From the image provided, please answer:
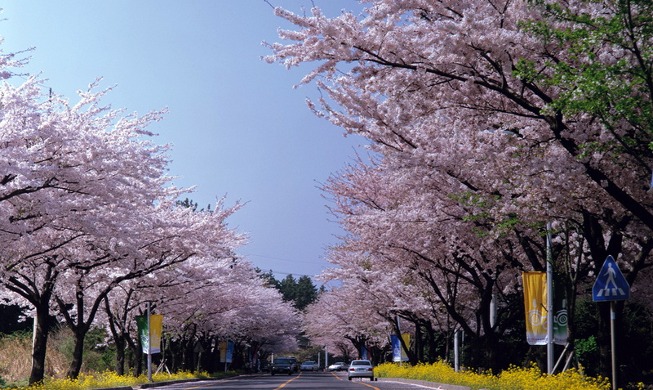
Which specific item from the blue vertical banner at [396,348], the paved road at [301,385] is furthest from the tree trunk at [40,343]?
the blue vertical banner at [396,348]

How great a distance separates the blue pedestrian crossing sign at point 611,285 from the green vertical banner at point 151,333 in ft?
87.0

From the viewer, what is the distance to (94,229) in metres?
18.8

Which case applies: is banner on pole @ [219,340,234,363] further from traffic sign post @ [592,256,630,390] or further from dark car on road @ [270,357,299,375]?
traffic sign post @ [592,256,630,390]

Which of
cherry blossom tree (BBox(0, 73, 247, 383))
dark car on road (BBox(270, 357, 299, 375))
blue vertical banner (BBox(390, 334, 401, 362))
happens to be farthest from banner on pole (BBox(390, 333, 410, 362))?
cherry blossom tree (BBox(0, 73, 247, 383))

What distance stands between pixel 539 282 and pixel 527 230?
1.58m

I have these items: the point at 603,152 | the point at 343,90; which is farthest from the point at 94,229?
the point at 603,152

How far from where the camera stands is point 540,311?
2061 cm

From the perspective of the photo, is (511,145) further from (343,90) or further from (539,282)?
(539,282)

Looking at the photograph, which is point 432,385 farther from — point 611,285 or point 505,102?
point 611,285

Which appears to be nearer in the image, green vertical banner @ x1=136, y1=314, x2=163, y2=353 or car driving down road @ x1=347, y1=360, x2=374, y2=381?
green vertical banner @ x1=136, y1=314, x2=163, y2=353

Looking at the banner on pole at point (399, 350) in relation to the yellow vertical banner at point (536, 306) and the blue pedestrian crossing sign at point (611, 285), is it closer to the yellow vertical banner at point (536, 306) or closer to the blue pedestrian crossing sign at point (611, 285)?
the yellow vertical banner at point (536, 306)

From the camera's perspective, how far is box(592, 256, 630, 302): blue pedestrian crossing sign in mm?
12062

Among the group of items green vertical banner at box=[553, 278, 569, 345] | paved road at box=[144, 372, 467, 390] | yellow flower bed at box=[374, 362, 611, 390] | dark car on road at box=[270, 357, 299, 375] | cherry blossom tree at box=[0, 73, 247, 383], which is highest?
cherry blossom tree at box=[0, 73, 247, 383]

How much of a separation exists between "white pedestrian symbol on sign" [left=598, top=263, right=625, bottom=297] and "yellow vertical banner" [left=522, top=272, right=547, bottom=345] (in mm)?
8099
